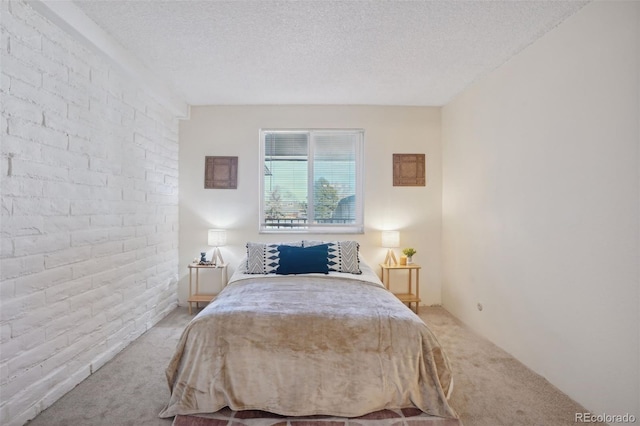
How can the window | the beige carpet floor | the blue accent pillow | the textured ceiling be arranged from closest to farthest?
the beige carpet floor < the textured ceiling < the blue accent pillow < the window

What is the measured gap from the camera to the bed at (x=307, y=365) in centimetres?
174

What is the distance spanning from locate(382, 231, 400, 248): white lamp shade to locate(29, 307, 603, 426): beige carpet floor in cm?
120

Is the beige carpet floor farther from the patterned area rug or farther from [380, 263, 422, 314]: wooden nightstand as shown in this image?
[380, 263, 422, 314]: wooden nightstand

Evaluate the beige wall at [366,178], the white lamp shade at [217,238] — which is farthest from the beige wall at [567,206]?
the white lamp shade at [217,238]

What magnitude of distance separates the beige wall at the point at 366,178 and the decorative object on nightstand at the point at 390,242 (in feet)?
0.53

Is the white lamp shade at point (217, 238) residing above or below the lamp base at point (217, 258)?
above

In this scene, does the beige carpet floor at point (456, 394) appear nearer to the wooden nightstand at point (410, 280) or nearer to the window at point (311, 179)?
the wooden nightstand at point (410, 280)

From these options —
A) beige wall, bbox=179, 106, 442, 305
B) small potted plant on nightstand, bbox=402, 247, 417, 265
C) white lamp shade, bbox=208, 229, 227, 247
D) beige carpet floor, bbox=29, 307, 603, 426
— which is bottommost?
beige carpet floor, bbox=29, 307, 603, 426

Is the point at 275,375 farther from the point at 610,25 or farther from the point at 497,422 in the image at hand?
the point at 610,25

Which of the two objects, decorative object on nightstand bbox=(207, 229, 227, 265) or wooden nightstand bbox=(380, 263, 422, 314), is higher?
decorative object on nightstand bbox=(207, 229, 227, 265)

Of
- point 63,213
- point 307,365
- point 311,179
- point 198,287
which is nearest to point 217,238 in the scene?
point 198,287

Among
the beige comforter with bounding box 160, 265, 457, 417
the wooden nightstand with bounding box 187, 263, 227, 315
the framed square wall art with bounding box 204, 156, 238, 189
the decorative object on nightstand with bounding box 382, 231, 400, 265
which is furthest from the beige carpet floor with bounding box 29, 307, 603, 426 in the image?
the framed square wall art with bounding box 204, 156, 238, 189

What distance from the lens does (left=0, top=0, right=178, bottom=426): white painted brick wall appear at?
5.56 feet

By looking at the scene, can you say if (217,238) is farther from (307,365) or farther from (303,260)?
(307,365)
